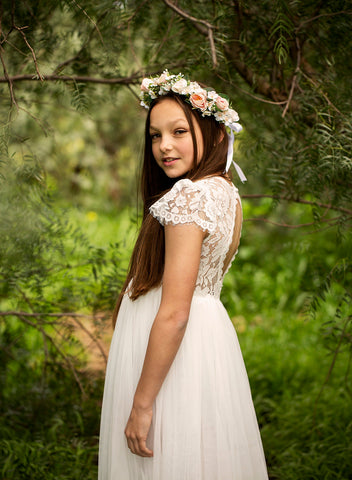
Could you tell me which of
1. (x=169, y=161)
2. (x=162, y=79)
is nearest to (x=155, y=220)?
(x=169, y=161)

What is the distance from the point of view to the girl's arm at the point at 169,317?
4.97 ft

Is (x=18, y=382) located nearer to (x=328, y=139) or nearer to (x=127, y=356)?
(x=127, y=356)

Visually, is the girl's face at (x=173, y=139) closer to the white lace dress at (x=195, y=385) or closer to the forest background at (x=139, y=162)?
the white lace dress at (x=195, y=385)

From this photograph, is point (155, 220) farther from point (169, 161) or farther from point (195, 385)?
point (195, 385)

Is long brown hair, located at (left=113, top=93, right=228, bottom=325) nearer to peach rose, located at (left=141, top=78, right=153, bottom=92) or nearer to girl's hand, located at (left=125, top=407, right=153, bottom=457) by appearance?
peach rose, located at (left=141, top=78, right=153, bottom=92)

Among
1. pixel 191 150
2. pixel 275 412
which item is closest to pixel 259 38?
pixel 191 150

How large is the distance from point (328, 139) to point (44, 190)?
5.11 feet

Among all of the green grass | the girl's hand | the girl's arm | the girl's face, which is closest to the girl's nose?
the girl's face

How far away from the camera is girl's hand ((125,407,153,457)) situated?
1540mm

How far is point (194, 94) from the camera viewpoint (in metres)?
1.73

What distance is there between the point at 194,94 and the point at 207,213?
46 cm

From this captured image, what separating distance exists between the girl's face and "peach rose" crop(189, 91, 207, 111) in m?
0.05

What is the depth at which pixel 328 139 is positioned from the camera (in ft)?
6.64

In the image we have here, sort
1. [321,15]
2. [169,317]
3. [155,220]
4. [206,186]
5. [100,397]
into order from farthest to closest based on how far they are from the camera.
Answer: [100,397] → [321,15] → [155,220] → [206,186] → [169,317]
